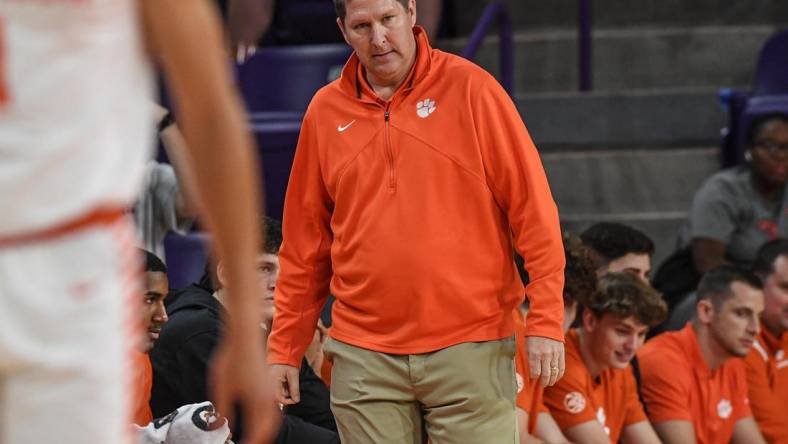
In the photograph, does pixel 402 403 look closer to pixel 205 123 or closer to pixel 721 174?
pixel 205 123

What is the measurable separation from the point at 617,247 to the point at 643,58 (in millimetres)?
2785

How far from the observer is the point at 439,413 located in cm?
324

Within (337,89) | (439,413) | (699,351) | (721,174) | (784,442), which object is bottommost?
(784,442)

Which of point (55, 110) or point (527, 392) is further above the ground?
point (55, 110)

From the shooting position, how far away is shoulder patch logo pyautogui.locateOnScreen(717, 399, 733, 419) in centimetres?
570

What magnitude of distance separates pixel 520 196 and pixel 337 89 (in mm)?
547

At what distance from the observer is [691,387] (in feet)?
18.6

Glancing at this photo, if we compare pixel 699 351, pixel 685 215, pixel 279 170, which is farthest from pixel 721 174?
pixel 279 170

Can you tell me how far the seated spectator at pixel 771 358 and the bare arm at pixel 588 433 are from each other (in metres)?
1.20

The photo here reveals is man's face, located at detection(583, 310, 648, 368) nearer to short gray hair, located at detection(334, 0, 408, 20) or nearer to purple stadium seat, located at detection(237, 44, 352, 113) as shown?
short gray hair, located at detection(334, 0, 408, 20)

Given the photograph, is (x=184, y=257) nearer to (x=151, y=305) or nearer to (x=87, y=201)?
(x=151, y=305)

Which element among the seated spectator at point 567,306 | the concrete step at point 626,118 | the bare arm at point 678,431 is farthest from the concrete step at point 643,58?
the seated spectator at point 567,306

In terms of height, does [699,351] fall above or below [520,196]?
below

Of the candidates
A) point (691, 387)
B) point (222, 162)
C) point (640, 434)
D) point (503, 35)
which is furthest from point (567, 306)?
point (222, 162)
